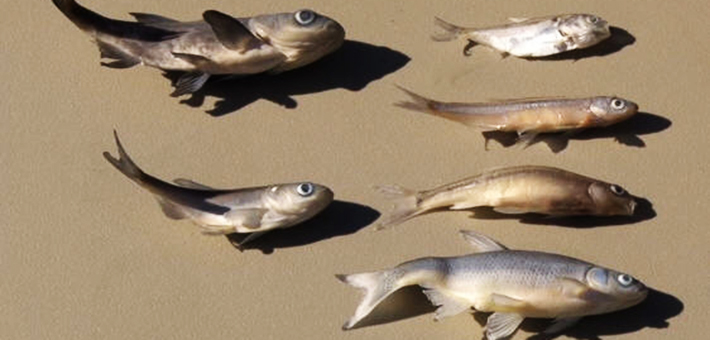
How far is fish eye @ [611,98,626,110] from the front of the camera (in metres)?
3.99

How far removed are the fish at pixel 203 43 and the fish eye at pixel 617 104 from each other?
1022 mm

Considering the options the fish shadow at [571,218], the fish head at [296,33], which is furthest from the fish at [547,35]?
the fish shadow at [571,218]

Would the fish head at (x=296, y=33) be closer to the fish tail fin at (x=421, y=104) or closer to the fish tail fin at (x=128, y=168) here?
the fish tail fin at (x=421, y=104)

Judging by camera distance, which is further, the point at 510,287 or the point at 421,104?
the point at 421,104

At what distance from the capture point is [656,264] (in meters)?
3.69

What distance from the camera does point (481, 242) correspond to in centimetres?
364

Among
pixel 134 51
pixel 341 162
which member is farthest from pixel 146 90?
pixel 341 162

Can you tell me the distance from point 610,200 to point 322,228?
0.95 metres

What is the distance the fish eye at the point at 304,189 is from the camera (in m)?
3.67

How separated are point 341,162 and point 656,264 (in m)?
1.10

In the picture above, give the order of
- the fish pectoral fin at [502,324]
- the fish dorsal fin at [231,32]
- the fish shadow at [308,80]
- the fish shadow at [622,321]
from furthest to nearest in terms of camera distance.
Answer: the fish shadow at [308,80] < the fish dorsal fin at [231,32] < the fish shadow at [622,321] < the fish pectoral fin at [502,324]

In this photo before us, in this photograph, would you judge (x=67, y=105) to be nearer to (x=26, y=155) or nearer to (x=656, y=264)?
(x=26, y=155)

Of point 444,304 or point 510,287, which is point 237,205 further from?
point 510,287

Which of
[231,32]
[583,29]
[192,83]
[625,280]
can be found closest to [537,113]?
[583,29]
